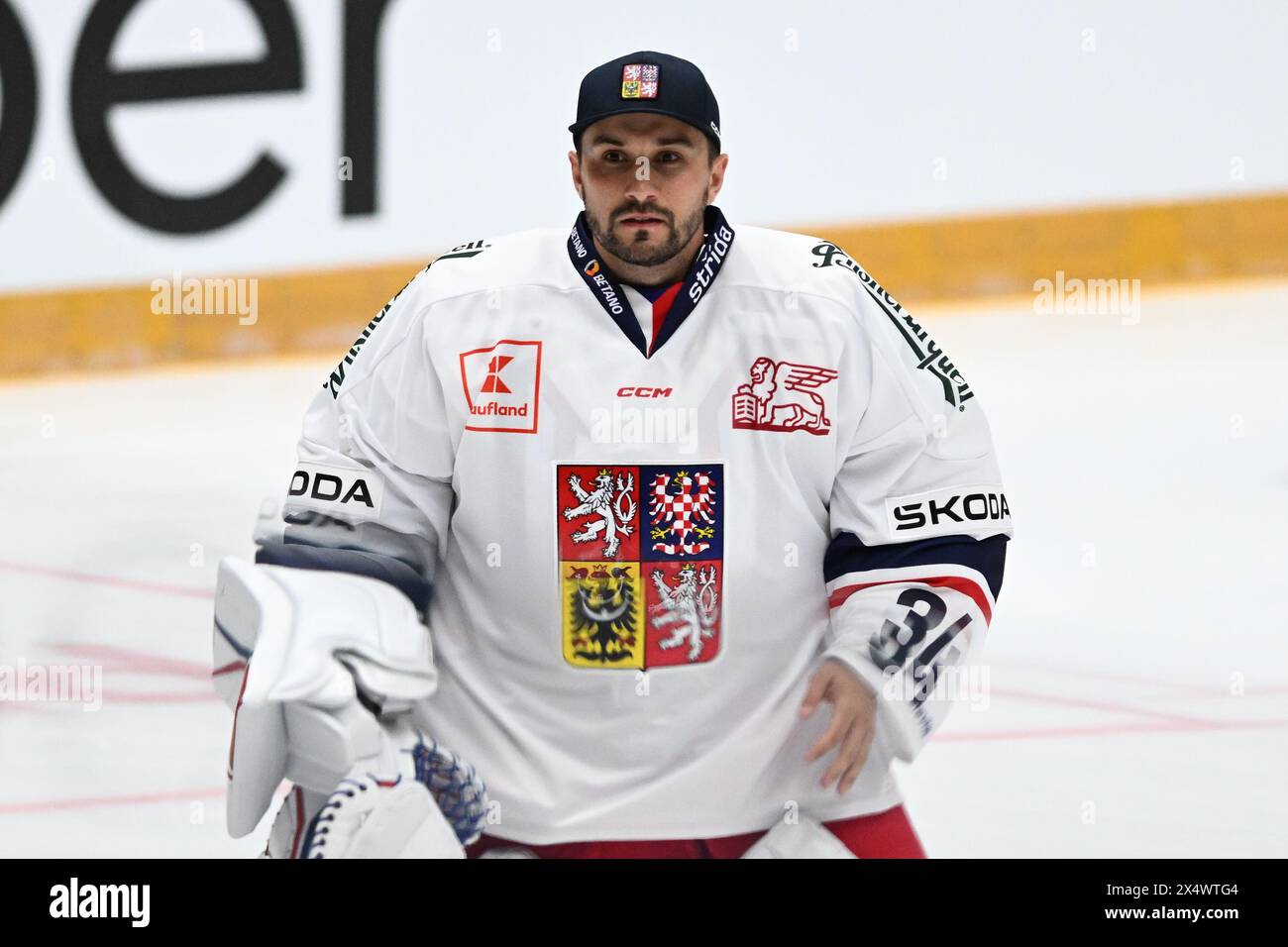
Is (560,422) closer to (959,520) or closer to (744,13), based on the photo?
(959,520)

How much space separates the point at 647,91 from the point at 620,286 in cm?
19

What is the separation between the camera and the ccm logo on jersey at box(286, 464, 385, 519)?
190cm

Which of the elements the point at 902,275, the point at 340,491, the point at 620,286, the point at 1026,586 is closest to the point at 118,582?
the point at 1026,586

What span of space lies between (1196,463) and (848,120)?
7.47ft

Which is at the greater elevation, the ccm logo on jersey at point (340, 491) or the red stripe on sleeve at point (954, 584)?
the ccm logo on jersey at point (340, 491)

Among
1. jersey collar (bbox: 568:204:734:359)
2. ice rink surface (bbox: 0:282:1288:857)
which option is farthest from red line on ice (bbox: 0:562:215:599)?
jersey collar (bbox: 568:204:734:359)

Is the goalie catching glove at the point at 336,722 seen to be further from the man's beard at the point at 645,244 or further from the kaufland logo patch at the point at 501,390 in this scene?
the man's beard at the point at 645,244

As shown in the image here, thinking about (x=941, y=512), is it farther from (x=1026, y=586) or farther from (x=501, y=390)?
(x=1026, y=586)

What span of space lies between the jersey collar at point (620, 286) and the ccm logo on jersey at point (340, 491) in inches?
10.8

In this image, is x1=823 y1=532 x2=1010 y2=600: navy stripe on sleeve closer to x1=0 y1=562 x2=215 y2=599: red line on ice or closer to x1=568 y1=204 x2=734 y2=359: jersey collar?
x1=568 y1=204 x2=734 y2=359: jersey collar

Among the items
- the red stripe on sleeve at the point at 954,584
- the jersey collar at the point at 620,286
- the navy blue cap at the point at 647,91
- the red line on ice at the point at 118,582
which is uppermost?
the navy blue cap at the point at 647,91

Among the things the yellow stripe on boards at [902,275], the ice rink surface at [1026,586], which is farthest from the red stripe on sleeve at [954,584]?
the yellow stripe on boards at [902,275]

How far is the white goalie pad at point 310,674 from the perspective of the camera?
5.42 ft
